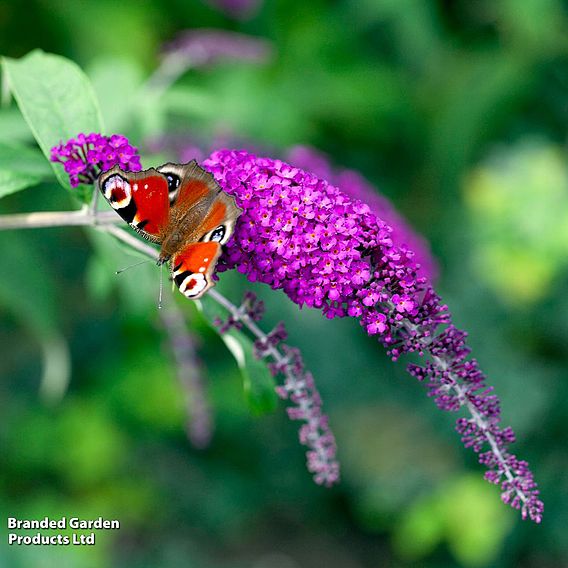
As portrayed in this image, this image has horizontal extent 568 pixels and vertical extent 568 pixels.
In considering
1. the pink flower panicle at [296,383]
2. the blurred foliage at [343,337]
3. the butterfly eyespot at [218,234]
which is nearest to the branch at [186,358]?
the pink flower panicle at [296,383]

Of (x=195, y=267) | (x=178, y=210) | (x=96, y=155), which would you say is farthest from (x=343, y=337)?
(x=195, y=267)

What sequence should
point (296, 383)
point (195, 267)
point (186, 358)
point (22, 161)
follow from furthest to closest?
point (186, 358) < point (22, 161) < point (296, 383) < point (195, 267)

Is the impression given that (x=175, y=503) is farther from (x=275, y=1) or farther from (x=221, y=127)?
(x=275, y=1)

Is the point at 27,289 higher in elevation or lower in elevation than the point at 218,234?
higher

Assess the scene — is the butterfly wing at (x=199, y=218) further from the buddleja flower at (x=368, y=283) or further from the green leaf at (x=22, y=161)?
the green leaf at (x=22, y=161)

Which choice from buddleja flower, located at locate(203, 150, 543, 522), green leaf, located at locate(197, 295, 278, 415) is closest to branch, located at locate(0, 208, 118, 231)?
green leaf, located at locate(197, 295, 278, 415)

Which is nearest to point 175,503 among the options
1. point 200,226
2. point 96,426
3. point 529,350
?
point 96,426

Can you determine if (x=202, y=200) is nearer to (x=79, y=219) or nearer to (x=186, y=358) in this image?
(x=79, y=219)
